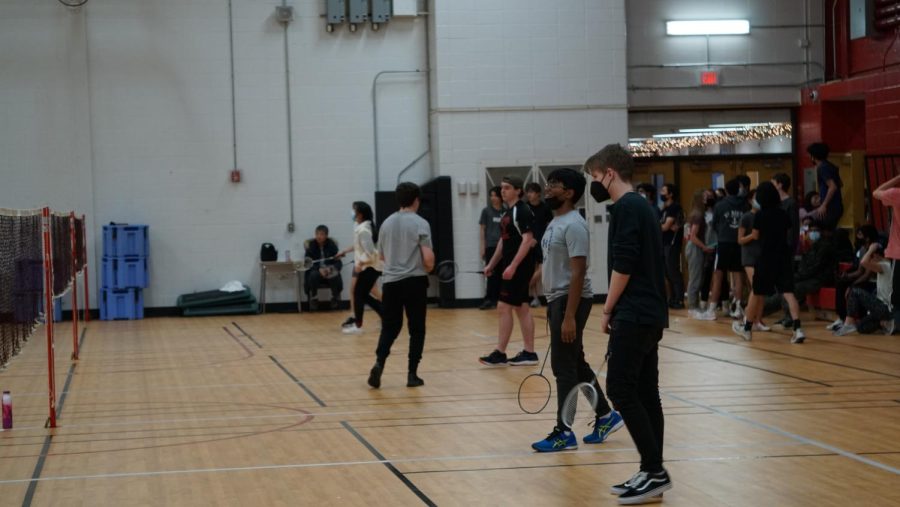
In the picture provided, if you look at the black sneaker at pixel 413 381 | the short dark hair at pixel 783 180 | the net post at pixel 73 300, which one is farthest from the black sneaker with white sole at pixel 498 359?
the net post at pixel 73 300

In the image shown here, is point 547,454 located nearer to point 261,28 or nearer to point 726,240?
point 726,240

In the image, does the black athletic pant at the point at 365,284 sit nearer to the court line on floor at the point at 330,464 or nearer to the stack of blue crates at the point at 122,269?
the stack of blue crates at the point at 122,269

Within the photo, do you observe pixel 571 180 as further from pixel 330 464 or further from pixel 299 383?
pixel 299 383

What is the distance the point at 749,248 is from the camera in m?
14.7

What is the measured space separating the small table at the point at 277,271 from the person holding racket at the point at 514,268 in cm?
871

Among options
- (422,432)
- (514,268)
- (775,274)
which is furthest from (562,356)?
(775,274)

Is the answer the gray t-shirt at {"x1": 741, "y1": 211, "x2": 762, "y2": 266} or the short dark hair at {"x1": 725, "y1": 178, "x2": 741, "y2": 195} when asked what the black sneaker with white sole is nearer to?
the gray t-shirt at {"x1": 741, "y1": 211, "x2": 762, "y2": 266}

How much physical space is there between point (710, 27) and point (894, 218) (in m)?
11.8

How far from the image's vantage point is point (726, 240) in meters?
16.7

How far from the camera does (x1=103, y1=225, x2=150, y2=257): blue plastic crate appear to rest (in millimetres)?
20406

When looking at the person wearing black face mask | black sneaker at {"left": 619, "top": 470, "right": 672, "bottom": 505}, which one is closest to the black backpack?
the person wearing black face mask

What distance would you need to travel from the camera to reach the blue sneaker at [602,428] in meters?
8.02

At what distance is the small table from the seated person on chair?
25cm

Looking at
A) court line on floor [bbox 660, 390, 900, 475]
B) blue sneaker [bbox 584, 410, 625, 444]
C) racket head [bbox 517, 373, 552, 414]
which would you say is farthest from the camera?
racket head [bbox 517, 373, 552, 414]
